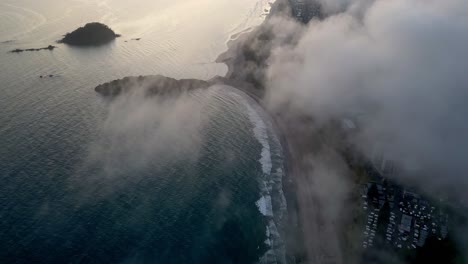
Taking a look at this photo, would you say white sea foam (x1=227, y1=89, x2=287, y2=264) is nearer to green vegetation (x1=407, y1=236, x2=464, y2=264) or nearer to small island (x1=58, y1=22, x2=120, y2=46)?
green vegetation (x1=407, y1=236, x2=464, y2=264)

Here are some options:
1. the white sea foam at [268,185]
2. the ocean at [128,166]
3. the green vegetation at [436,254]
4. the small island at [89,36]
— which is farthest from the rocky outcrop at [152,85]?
the green vegetation at [436,254]

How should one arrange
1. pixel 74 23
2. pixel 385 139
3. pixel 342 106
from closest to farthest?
pixel 385 139 < pixel 342 106 < pixel 74 23

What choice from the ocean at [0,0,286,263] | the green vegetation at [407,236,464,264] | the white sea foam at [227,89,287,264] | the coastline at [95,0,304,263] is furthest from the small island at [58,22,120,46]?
the green vegetation at [407,236,464,264]

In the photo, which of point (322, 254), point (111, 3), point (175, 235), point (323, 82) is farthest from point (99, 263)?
point (111, 3)

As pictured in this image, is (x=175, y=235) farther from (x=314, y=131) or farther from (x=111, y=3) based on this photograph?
(x=111, y=3)

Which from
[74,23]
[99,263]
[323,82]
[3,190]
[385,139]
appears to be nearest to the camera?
[99,263]

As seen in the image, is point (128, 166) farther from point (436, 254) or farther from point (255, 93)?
point (436, 254)
